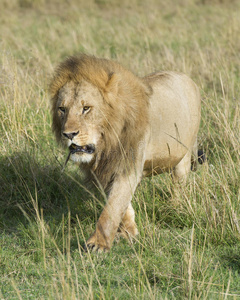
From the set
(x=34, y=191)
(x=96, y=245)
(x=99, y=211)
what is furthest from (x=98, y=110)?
(x=34, y=191)

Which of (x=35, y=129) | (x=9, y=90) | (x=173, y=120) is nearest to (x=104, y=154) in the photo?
(x=173, y=120)

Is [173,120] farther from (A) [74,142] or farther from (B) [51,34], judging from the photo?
(B) [51,34]

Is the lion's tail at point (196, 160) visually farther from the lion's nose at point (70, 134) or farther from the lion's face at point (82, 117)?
the lion's nose at point (70, 134)

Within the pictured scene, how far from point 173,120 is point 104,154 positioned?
29.0 inches

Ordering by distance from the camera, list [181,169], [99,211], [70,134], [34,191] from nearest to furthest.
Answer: [70,134]
[99,211]
[181,169]
[34,191]

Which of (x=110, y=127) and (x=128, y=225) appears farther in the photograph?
(x=128, y=225)

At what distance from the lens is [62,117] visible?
3500 mm

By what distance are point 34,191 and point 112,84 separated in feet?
4.99

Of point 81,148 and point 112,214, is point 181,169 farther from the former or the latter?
point 81,148

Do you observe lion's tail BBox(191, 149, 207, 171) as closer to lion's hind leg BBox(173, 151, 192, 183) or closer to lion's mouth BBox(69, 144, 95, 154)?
lion's hind leg BBox(173, 151, 192, 183)

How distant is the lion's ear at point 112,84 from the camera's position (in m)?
3.45

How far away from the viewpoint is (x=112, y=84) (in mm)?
3459

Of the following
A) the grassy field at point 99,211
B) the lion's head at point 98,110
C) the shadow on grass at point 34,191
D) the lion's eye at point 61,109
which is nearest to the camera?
the grassy field at point 99,211

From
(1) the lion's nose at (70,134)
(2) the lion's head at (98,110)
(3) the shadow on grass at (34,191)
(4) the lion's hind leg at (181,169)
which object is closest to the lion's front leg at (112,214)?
(2) the lion's head at (98,110)
